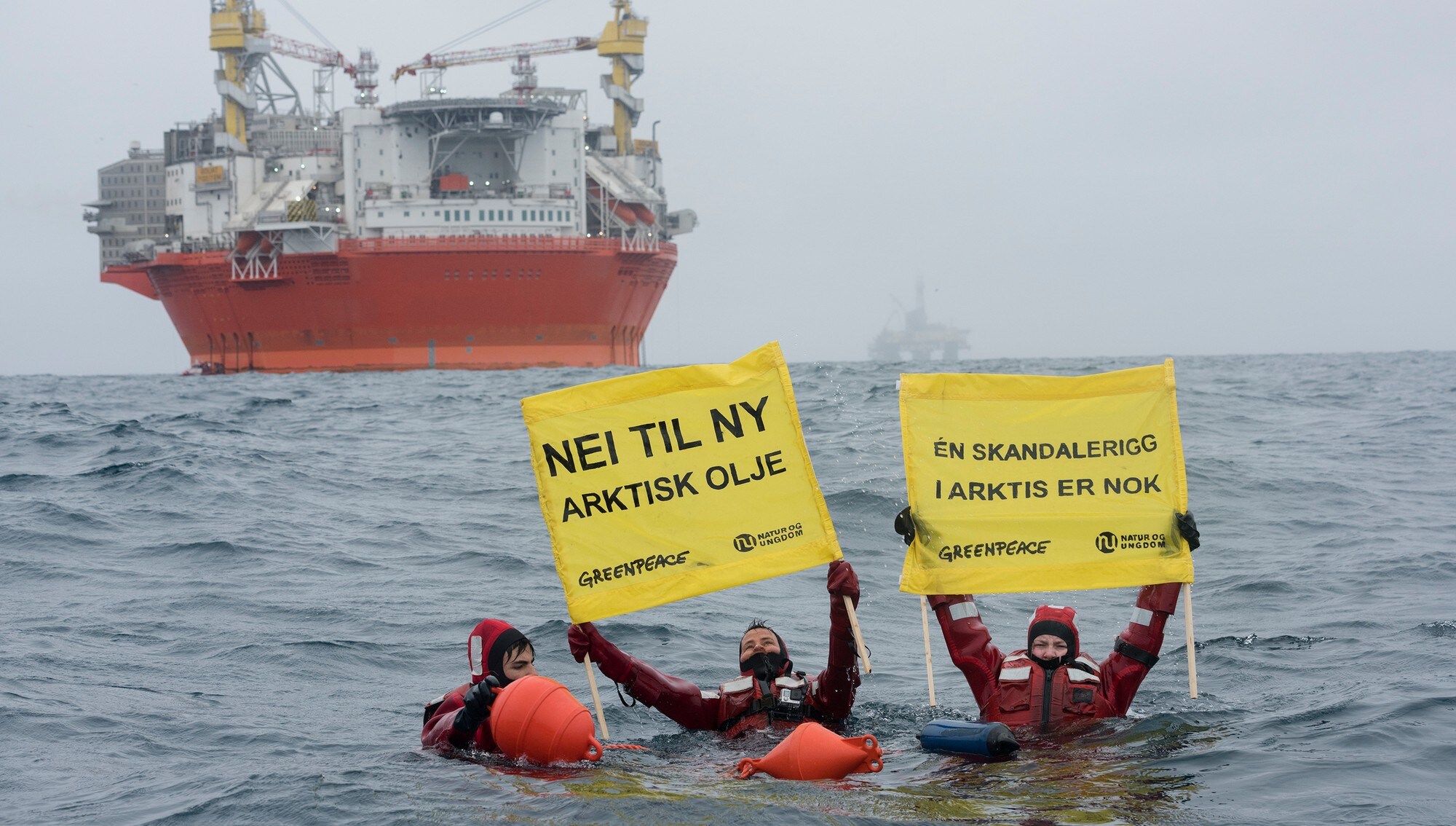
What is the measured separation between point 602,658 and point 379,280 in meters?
63.8

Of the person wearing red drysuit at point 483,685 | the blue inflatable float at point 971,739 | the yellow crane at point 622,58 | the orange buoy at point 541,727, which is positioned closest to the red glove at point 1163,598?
the blue inflatable float at point 971,739

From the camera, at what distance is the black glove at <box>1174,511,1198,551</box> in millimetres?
8414

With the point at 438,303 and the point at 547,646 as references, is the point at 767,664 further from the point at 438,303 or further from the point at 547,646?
the point at 438,303

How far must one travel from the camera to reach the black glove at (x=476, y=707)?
26.8 feet

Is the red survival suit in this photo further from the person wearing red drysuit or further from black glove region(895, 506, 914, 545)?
the person wearing red drysuit

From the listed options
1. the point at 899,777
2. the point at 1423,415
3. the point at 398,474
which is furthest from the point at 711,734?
the point at 1423,415

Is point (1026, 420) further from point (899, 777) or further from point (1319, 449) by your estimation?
point (1319, 449)

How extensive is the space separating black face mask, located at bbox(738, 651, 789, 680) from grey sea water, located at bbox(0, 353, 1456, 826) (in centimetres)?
48

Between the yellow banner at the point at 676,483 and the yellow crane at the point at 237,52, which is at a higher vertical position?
the yellow crane at the point at 237,52

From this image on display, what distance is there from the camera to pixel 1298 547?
16.0 meters

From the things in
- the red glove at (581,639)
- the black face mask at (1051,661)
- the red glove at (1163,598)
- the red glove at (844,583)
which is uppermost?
the red glove at (844,583)

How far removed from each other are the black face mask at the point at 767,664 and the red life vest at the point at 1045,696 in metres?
1.44

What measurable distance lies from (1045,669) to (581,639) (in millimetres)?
2997

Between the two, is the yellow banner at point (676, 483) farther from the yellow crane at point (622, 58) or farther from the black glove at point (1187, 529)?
the yellow crane at point (622, 58)
